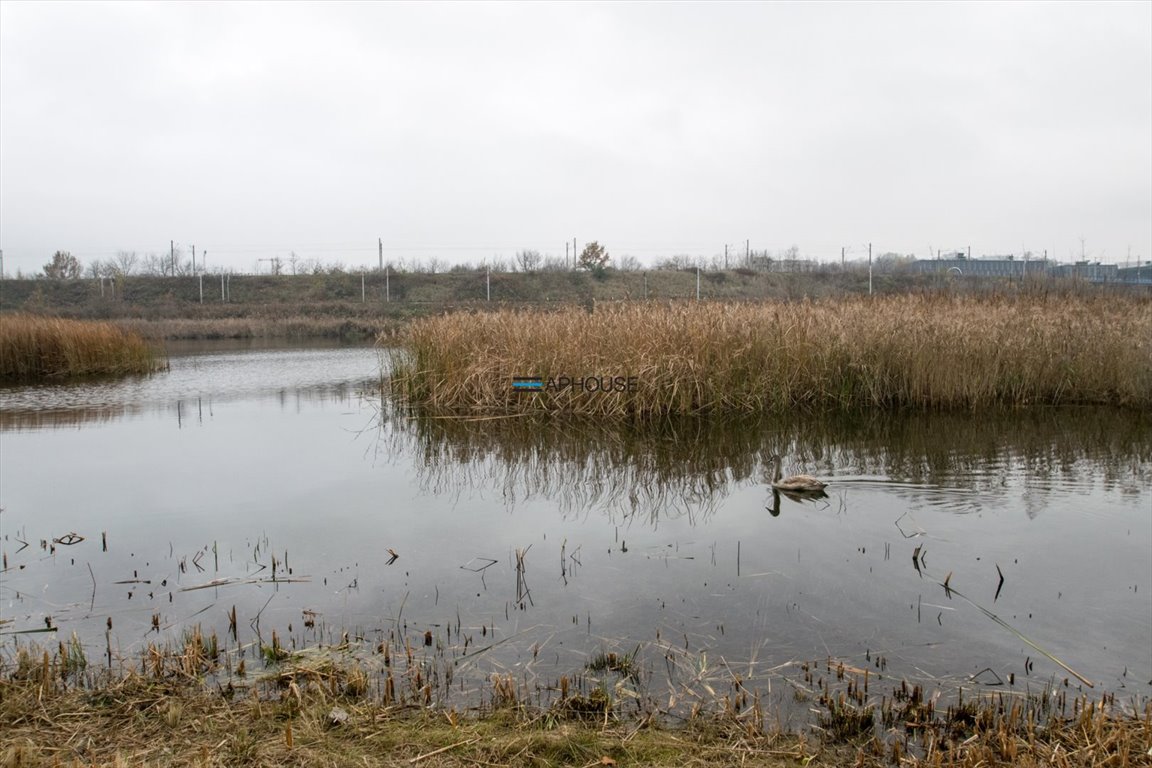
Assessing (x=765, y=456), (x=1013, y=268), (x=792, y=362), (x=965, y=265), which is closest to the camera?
(x=765, y=456)

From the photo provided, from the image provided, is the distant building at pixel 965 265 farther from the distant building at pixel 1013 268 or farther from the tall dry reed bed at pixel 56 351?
the tall dry reed bed at pixel 56 351

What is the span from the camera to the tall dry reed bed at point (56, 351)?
15695mm

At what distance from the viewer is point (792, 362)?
10.7 m

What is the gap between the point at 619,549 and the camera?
5215mm

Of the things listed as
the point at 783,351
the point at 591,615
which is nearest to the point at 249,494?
the point at 591,615

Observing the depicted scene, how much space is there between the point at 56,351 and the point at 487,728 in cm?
1645

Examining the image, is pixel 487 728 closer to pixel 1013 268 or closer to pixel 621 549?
pixel 621 549

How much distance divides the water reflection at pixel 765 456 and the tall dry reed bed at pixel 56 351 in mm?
9128

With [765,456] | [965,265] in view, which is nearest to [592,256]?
[965,265]

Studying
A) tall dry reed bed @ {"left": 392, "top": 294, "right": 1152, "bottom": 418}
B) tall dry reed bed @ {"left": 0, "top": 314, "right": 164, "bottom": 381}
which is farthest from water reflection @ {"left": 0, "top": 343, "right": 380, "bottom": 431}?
tall dry reed bed @ {"left": 392, "top": 294, "right": 1152, "bottom": 418}

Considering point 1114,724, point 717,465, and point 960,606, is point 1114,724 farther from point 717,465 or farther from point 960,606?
point 717,465

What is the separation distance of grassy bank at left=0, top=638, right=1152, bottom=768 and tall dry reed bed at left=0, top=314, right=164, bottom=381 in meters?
14.8

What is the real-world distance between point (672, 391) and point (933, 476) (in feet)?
12.3

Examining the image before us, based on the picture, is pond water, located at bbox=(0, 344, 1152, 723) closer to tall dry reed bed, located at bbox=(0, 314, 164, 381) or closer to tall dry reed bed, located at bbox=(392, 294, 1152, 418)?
tall dry reed bed, located at bbox=(392, 294, 1152, 418)
